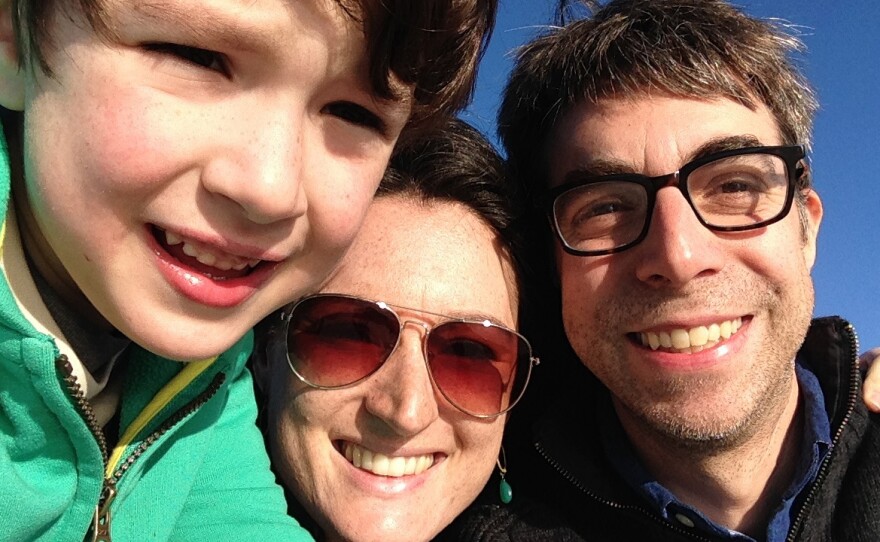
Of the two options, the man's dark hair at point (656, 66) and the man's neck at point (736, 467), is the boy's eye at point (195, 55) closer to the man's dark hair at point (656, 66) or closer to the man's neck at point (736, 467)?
the man's dark hair at point (656, 66)

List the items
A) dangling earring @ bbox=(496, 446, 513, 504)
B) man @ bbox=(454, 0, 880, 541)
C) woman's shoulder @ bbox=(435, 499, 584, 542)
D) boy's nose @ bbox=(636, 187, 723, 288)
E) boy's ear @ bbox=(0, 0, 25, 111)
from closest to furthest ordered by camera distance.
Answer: boy's ear @ bbox=(0, 0, 25, 111) < boy's nose @ bbox=(636, 187, 723, 288) < man @ bbox=(454, 0, 880, 541) < woman's shoulder @ bbox=(435, 499, 584, 542) < dangling earring @ bbox=(496, 446, 513, 504)

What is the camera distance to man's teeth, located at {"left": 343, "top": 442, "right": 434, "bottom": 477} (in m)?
2.27

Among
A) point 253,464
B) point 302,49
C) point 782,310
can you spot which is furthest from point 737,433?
point 302,49

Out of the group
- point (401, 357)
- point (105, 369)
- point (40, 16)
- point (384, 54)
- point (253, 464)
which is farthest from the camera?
point (401, 357)

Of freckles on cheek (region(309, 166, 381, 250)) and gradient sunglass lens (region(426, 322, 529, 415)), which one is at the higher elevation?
freckles on cheek (region(309, 166, 381, 250))

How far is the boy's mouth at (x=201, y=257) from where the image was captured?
1478 mm

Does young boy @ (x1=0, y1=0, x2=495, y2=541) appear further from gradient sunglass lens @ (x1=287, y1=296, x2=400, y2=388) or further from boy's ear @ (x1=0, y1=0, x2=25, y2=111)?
gradient sunglass lens @ (x1=287, y1=296, x2=400, y2=388)

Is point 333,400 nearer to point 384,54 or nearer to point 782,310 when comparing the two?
point 384,54

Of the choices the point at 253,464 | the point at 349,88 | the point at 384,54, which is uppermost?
the point at 384,54

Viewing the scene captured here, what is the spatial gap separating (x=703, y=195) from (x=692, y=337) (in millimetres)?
519

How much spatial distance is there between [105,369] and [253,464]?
0.54 m

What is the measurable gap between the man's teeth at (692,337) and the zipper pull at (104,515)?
1.83m

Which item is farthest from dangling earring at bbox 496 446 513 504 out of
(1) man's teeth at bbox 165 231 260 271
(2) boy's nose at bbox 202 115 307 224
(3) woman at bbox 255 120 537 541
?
(2) boy's nose at bbox 202 115 307 224

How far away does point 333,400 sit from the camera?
225 centimetres
